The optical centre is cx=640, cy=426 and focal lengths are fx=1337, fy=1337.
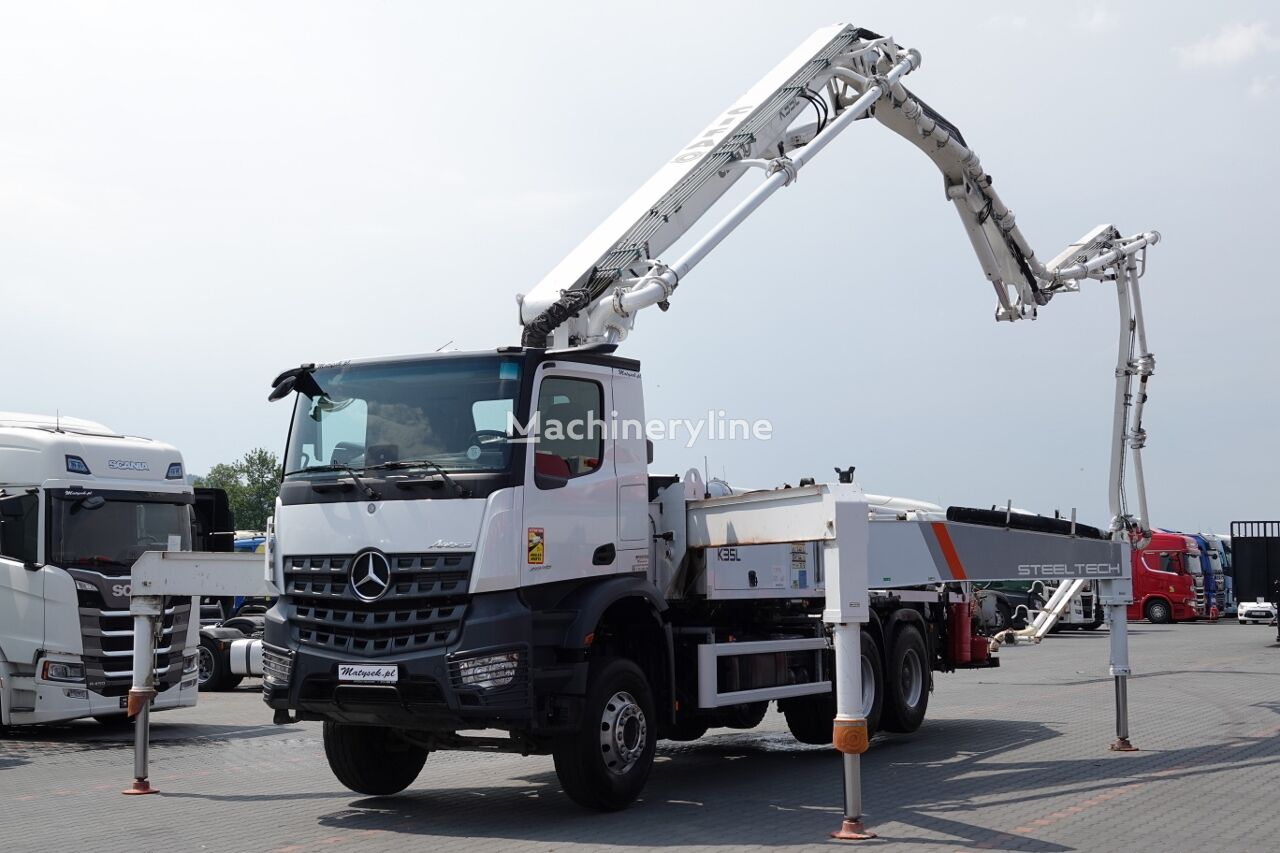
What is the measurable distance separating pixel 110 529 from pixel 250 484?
5066 inches

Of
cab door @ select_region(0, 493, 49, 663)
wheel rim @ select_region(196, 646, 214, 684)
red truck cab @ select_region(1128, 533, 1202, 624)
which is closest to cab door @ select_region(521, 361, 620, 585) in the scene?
cab door @ select_region(0, 493, 49, 663)

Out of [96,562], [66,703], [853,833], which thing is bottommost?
[853,833]

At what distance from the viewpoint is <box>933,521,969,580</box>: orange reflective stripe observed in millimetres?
10141

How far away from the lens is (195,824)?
30.3 feet

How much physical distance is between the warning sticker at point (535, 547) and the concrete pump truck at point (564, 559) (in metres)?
0.01

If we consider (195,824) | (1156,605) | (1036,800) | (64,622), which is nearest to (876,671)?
(1036,800)

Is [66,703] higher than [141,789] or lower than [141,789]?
higher

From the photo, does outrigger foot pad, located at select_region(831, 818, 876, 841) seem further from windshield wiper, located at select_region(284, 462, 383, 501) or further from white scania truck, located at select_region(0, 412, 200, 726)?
white scania truck, located at select_region(0, 412, 200, 726)

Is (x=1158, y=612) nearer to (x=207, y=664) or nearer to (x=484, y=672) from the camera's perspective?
(x=207, y=664)

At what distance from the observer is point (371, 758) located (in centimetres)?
1019

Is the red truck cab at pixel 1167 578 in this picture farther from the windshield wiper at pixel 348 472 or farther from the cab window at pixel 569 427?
the windshield wiper at pixel 348 472

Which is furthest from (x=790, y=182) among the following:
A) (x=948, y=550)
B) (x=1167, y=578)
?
(x=1167, y=578)

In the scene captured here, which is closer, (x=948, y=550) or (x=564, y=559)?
(x=564, y=559)

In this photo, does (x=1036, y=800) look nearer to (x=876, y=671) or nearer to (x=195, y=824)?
(x=876, y=671)
